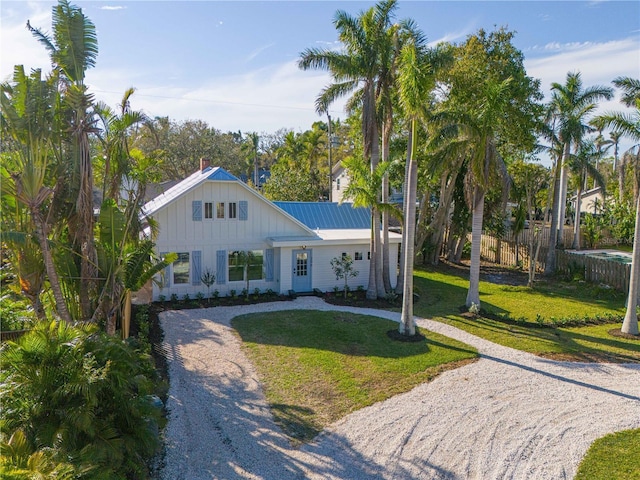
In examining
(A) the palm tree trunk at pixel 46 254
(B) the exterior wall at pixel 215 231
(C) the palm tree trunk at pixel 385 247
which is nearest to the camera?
(A) the palm tree trunk at pixel 46 254

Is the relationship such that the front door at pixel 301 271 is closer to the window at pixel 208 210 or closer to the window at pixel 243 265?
the window at pixel 243 265

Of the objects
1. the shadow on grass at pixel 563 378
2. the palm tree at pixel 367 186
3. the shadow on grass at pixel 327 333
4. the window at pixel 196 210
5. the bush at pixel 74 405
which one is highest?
the palm tree at pixel 367 186

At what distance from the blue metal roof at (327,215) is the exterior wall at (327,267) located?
3809 mm

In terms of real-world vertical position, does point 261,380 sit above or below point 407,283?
below

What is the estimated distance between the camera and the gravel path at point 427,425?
7.00m

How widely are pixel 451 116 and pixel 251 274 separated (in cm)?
978

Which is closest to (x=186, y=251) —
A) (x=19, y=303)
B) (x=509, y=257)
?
(x=19, y=303)

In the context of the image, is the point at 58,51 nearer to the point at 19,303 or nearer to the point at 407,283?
the point at 19,303

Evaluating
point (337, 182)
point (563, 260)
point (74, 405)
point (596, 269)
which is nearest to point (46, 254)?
point (74, 405)

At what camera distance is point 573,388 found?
32.8 feet

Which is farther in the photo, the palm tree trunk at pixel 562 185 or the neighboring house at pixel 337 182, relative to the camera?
the neighboring house at pixel 337 182

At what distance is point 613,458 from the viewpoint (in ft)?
24.1

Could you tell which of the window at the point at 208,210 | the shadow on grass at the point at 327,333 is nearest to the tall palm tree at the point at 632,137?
the shadow on grass at the point at 327,333

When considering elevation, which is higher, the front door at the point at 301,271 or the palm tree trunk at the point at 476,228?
the palm tree trunk at the point at 476,228
